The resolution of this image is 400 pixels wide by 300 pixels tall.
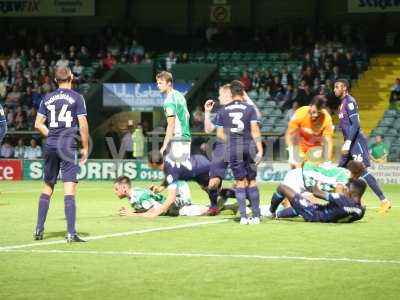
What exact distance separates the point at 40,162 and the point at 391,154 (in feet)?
33.7

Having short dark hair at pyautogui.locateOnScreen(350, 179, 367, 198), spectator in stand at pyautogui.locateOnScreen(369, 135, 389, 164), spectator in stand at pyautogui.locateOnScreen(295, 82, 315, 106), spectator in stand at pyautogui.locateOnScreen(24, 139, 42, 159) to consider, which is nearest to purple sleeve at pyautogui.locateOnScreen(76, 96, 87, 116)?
short dark hair at pyautogui.locateOnScreen(350, 179, 367, 198)

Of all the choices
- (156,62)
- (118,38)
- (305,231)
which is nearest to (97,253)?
(305,231)

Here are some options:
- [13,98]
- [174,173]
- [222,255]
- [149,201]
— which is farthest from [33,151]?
[222,255]

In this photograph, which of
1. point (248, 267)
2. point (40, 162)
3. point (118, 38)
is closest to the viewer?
point (248, 267)

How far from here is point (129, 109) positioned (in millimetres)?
32062

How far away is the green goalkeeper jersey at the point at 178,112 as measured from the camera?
15023 mm

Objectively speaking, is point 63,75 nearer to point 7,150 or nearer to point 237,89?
point 237,89

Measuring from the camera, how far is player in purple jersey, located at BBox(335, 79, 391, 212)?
15764 mm

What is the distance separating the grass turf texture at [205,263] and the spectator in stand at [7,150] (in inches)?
564

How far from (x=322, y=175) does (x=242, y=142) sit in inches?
59.1

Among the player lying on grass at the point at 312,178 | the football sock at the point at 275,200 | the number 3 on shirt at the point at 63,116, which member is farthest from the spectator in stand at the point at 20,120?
the number 3 on shirt at the point at 63,116

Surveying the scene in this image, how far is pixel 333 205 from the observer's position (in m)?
13.5

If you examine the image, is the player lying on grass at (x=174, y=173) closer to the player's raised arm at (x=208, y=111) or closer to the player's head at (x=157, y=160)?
the player's head at (x=157, y=160)

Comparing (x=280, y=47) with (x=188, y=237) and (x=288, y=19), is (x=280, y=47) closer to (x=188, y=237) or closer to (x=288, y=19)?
(x=288, y=19)
